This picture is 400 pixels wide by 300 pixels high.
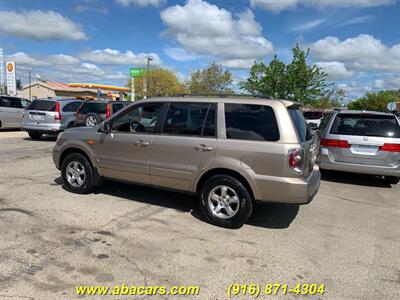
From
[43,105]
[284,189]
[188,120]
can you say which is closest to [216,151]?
[188,120]

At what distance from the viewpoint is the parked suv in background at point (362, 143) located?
6.99 metres

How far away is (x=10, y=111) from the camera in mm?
15789

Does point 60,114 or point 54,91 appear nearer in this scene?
point 60,114

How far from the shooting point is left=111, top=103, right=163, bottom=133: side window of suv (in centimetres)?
515

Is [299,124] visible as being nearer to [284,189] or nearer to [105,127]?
[284,189]

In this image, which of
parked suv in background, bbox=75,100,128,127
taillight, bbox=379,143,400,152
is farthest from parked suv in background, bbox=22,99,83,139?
taillight, bbox=379,143,400,152

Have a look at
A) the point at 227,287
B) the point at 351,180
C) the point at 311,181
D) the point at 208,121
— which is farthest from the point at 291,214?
the point at 351,180

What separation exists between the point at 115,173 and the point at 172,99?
1599 millimetres

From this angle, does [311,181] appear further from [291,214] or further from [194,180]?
[194,180]

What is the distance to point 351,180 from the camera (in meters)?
8.10

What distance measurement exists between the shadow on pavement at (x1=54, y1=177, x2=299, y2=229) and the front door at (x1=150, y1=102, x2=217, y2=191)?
0.58 m

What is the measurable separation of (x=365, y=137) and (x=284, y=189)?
3.93 metres

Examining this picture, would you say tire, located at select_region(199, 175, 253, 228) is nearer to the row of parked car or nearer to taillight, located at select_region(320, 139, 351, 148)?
taillight, located at select_region(320, 139, 351, 148)

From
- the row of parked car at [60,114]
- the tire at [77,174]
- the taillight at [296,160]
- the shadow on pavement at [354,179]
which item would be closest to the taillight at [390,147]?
the shadow on pavement at [354,179]
